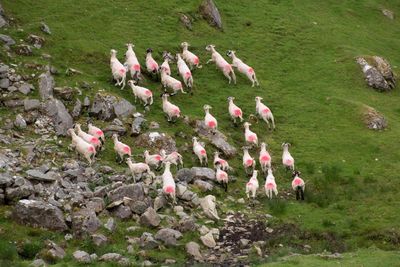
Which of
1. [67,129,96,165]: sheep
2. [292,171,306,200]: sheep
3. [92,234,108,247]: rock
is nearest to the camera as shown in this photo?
[92,234,108,247]: rock

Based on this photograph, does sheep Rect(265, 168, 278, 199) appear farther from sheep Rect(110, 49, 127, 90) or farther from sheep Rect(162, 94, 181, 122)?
sheep Rect(110, 49, 127, 90)

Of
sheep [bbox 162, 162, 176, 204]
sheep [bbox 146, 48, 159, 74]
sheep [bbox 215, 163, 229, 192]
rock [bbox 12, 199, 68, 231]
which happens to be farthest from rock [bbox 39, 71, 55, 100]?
sheep [bbox 215, 163, 229, 192]

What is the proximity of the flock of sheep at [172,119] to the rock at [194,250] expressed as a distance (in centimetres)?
276

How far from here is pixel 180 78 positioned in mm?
35656

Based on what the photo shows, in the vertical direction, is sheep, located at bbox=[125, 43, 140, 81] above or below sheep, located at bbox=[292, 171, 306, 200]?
above

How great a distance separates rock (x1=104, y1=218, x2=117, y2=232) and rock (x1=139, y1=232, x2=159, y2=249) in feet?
3.42

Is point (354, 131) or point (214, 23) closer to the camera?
point (354, 131)

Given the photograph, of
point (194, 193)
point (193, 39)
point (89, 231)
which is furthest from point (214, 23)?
point (89, 231)

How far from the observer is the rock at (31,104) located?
2858 cm

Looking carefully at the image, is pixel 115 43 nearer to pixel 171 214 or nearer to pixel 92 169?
pixel 92 169

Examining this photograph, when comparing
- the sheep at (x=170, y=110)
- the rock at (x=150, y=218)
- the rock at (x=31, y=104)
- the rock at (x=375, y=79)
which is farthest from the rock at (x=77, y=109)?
the rock at (x=375, y=79)

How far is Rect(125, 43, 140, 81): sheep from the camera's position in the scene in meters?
33.2

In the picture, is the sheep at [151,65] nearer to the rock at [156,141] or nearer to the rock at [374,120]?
the rock at [156,141]

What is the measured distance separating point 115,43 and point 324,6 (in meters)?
24.3
